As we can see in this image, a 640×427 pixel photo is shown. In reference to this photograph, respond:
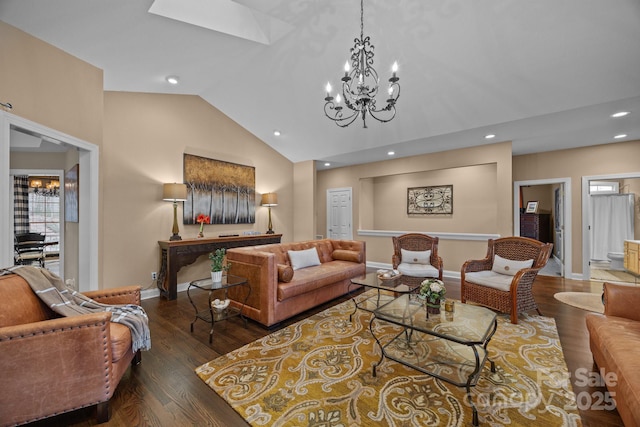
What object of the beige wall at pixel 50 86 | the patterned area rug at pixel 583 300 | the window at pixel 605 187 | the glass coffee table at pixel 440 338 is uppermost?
the beige wall at pixel 50 86

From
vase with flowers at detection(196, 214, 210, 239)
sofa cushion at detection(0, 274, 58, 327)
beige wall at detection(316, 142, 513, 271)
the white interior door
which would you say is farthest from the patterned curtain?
the white interior door

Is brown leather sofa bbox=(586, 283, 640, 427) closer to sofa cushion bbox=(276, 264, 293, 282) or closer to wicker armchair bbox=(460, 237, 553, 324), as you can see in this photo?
wicker armchair bbox=(460, 237, 553, 324)

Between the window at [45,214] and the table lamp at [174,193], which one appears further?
the window at [45,214]

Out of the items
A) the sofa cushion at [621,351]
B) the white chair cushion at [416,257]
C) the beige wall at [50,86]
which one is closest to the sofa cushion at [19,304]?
the beige wall at [50,86]

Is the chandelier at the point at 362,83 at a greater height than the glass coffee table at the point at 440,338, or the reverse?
the chandelier at the point at 362,83

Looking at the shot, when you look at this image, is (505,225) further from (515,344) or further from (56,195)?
(56,195)

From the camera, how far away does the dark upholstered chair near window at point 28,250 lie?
5305 mm

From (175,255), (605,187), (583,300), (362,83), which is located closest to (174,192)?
(175,255)

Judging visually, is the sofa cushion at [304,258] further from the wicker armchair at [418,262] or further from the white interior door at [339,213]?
the white interior door at [339,213]

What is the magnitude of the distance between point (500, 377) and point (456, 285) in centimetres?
285

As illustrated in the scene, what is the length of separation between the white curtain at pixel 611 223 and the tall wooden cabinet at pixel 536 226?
982mm

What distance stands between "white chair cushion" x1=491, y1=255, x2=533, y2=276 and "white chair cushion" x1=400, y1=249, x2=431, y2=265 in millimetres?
871

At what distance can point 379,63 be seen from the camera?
3234mm

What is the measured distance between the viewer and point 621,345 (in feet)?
5.19
